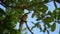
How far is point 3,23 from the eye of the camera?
54 cm

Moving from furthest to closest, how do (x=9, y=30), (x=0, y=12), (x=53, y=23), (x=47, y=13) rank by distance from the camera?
(x=47, y=13) < (x=53, y=23) < (x=0, y=12) < (x=9, y=30)

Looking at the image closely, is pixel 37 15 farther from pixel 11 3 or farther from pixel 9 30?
pixel 9 30

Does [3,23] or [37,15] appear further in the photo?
[37,15]

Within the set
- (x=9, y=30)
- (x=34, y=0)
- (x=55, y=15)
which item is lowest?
(x=9, y=30)

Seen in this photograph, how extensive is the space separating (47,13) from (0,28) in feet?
1.63

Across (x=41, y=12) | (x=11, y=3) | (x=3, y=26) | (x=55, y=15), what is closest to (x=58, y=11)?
(x=55, y=15)

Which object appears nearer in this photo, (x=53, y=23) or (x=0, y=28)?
(x=0, y=28)

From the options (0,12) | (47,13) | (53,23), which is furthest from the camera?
(47,13)

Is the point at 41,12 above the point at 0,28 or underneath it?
above

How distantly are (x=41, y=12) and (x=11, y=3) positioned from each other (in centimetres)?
22

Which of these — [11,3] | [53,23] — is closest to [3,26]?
[53,23]

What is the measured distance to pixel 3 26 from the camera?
545mm

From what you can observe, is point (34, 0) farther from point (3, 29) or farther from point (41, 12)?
point (3, 29)

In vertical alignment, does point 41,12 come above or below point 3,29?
above
